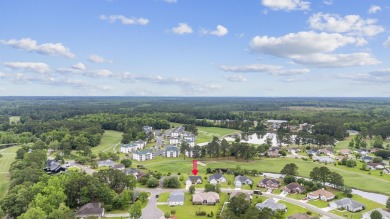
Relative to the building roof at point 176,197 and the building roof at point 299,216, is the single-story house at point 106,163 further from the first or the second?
the building roof at point 299,216

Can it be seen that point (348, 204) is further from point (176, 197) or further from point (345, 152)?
point (345, 152)

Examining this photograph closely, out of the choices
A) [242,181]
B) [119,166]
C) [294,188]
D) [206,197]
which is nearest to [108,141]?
[119,166]

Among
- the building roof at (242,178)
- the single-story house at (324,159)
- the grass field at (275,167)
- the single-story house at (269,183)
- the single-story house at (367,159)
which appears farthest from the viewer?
the single-story house at (324,159)

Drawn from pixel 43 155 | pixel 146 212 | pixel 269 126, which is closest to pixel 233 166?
pixel 146 212

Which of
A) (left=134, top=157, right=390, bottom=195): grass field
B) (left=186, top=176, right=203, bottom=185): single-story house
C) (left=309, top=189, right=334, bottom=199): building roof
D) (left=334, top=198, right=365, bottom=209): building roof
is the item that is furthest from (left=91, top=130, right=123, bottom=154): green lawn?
(left=334, top=198, right=365, bottom=209): building roof

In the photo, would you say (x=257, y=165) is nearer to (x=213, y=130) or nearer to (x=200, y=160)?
(x=200, y=160)

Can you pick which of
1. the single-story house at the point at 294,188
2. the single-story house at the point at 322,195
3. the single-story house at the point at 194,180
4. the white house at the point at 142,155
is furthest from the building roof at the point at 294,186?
the white house at the point at 142,155
